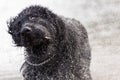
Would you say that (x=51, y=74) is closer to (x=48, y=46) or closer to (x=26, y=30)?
(x=48, y=46)

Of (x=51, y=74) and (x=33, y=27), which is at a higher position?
(x=33, y=27)

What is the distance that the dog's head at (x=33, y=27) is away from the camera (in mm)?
6922

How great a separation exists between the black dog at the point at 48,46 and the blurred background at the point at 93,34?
1.44 feet

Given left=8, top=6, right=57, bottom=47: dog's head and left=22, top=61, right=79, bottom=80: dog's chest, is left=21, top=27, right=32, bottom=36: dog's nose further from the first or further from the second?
left=22, top=61, right=79, bottom=80: dog's chest

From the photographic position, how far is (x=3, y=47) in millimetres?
12766

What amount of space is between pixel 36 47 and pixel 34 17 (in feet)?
1.23

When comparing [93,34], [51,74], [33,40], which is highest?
[93,34]

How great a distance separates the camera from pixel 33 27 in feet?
22.7

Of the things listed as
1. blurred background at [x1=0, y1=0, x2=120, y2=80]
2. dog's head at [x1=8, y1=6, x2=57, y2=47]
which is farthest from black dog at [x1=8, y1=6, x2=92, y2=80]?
blurred background at [x1=0, y1=0, x2=120, y2=80]

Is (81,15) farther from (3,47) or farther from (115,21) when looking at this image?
(3,47)

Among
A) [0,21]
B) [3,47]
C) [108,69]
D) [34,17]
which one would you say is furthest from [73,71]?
[0,21]

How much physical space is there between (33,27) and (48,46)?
518 mm

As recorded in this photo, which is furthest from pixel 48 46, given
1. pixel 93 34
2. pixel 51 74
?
pixel 93 34

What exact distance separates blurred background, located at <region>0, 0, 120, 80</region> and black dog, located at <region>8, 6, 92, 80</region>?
0.44 m
